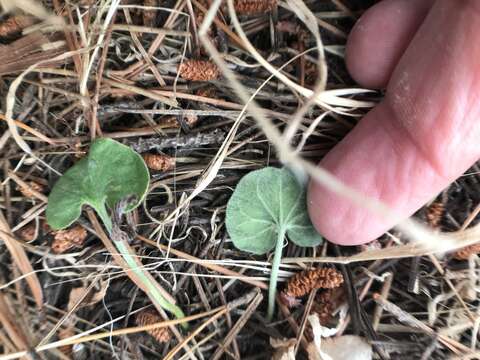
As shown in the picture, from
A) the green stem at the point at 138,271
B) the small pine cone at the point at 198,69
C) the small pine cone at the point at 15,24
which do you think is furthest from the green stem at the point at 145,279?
the small pine cone at the point at 15,24

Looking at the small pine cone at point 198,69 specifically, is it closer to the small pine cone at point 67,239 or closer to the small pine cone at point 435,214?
the small pine cone at point 67,239

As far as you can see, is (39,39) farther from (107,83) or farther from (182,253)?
(182,253)

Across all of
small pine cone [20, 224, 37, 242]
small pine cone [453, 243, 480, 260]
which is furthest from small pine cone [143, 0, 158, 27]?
small pine cone [453, 243, 480, 260]

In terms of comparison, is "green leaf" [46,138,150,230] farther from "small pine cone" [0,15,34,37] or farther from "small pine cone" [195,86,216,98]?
"small pine cone" [0,15,34,37]

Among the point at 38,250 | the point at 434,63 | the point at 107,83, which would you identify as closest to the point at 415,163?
the point at 434,63

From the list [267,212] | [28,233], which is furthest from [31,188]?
[267,212]

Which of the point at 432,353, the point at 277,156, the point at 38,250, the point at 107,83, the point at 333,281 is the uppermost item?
the point at 107,83

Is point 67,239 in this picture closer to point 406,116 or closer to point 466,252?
point 406,116
